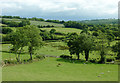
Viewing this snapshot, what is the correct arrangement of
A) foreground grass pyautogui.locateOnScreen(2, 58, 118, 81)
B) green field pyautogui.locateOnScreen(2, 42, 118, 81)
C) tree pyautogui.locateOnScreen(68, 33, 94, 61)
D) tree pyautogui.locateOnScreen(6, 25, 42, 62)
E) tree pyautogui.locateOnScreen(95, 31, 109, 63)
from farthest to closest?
tree pyautogui.locateOnScreen(68, 33, 94, 61)
tree pyautogui.locateOnScreen(95, 31, 109, 63)
tree pyautogui.locateOnScreen(6, 25, 42, 62)
green field pyautogui.locateOnScreen(2, 42, 118, 81)
foreground grass pyautogui.locateOnScreen(2, 58, 118, 81)

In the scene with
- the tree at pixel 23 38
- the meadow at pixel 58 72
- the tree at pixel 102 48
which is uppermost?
the tree at pixel 23 38

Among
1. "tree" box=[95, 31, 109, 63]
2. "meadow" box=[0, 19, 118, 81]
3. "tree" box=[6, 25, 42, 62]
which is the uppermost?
"tree" box=[6, 25, 42, 62]

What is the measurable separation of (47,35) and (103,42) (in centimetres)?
8291

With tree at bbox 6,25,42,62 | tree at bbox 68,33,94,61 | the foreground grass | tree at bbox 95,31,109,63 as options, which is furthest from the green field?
tree at bbox 68,33,94,61

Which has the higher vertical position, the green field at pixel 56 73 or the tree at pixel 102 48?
the tree at pixel 102 48

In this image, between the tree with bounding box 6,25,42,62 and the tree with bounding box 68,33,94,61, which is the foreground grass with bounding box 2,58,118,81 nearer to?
the tree with bounding box 6,25,42,62

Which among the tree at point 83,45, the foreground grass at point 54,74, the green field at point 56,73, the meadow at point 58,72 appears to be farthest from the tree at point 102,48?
the foreground grass at point 54,74

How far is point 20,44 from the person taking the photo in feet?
170

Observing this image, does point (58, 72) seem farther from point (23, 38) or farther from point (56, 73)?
point (23, 38)

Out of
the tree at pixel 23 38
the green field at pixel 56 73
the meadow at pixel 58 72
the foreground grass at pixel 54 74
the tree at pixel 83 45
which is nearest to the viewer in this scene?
the foreground grass at pixel 54 74

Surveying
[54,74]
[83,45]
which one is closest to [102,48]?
[83,45]

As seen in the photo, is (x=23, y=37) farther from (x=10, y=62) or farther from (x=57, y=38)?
(x=57, y=38)

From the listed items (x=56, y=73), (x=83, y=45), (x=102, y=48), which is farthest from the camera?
(x=83, y=45)

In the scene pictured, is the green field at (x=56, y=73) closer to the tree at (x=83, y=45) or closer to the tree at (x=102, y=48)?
the tree at (x=102, y=48)
